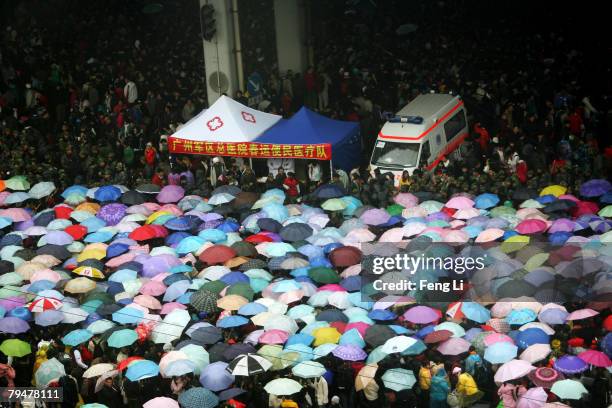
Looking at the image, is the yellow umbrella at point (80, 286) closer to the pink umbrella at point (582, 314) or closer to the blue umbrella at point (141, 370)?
the blue umbrella at point (141, 370)

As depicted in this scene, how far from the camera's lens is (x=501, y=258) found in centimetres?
1809

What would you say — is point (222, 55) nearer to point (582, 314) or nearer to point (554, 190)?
point (554, 190)

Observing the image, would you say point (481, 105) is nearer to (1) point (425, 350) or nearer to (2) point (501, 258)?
(2) point (501, 258)

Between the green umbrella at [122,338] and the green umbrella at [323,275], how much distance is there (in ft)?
10.0

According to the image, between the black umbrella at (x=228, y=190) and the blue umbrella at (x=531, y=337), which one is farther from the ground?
the blue umbrella at (x=531, y=337)

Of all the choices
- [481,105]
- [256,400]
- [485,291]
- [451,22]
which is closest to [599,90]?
[481,105]

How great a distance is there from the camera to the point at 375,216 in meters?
20.3

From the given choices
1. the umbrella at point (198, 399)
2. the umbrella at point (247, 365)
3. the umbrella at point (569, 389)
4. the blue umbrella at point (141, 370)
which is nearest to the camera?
the umbrella at point (569, 389)

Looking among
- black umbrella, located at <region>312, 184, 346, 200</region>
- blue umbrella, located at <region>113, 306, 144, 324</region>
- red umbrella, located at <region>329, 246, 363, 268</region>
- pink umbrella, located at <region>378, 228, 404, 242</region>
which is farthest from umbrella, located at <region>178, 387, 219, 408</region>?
black umbrella, located at <region>312, 184, 346, 200</region>

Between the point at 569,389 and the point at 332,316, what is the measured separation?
3.81m

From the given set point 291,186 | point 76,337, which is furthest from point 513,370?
point 291,186

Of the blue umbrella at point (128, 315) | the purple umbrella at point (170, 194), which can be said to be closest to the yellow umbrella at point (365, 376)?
the blue umbrella at point (128, 315)

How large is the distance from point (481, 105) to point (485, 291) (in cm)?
951

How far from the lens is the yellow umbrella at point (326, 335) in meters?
16.0
